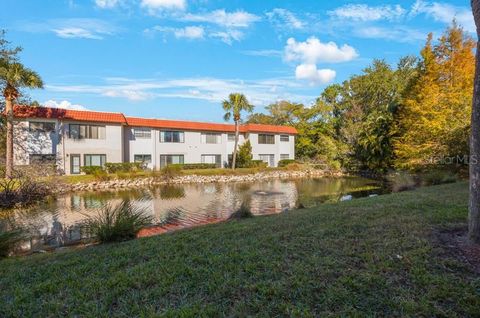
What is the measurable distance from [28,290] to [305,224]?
15.1ft

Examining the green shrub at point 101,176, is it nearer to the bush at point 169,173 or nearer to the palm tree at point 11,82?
the bush at point 169,173

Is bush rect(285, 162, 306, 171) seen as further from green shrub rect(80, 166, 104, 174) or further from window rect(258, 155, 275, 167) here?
green shrub rect(80, 166, 104, 174)

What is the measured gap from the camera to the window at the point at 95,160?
2456 centimetres

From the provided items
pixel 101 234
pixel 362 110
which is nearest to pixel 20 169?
pixel 101 234

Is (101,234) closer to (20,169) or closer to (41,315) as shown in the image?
(41,315)

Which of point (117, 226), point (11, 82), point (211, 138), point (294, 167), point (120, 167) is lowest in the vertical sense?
point (117, 226)

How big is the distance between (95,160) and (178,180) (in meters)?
7.94

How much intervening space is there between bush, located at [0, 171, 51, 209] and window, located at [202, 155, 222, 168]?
1699 centimetres

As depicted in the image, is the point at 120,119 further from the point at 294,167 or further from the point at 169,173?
the point at 294,167

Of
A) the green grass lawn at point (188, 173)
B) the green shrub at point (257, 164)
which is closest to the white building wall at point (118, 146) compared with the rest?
the green shrub at point (257, 164)

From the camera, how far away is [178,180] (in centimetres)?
2388

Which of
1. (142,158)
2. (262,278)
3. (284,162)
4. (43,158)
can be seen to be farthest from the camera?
(284,162)

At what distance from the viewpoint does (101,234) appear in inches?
238

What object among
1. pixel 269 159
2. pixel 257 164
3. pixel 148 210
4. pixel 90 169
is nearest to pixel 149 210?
pixel 148 210
